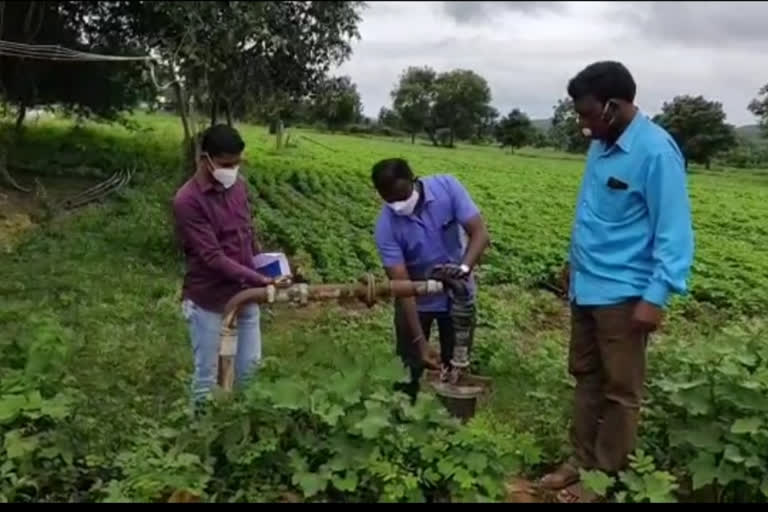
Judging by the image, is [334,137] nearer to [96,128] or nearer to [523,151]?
[523,151]

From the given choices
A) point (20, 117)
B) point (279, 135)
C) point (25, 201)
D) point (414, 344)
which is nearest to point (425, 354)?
point (414, 344)

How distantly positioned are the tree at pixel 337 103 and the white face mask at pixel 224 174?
5348 millimetres

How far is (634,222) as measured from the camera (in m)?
3.13

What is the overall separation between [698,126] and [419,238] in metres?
2.64

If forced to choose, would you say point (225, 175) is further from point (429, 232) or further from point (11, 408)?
point (11, 408)

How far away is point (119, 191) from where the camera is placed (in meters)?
13.3

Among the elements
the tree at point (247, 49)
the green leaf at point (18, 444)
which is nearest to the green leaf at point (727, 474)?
the green leaf at point (18, 444)

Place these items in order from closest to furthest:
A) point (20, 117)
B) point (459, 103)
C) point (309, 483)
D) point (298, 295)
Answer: point (309, 483) < point (298, 295) < point (459, 103) < point (20, 117)

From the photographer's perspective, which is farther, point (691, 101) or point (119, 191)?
point (119, 191)

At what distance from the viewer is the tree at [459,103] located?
22.5ft

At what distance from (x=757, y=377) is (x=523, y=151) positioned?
4102 mm

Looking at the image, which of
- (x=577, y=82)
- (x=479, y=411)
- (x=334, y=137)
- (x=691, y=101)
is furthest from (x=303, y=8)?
(x=577, y=82)

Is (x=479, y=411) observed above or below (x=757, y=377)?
below

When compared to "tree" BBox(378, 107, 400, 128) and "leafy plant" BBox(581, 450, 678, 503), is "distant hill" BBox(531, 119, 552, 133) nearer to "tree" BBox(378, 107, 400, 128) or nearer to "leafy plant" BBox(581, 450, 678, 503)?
"tree" BBox(378, 107, 400, 128)
